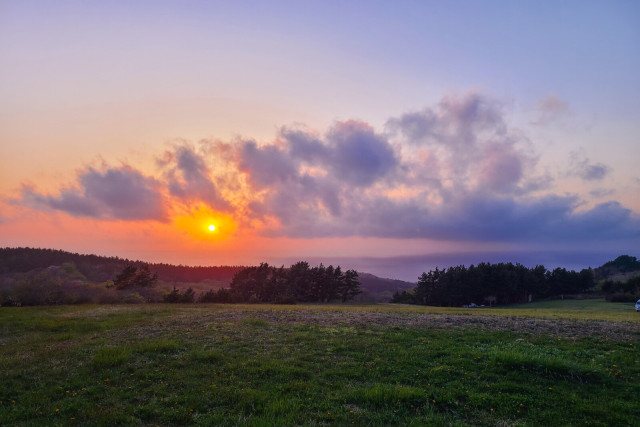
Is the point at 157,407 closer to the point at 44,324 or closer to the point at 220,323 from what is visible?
the point at 220,323

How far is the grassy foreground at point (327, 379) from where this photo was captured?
9.53 meters

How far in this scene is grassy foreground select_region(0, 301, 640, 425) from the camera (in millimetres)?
9531

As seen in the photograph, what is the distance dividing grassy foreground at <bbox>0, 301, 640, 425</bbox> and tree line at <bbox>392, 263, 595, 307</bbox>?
9098cm

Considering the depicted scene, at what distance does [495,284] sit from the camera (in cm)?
10625

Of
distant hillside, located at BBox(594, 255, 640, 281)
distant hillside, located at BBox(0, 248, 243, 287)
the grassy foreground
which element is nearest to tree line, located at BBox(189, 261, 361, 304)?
distant hillside, located at BBox(0, 248, 243, 287)

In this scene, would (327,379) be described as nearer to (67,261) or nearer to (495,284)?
(495,284)

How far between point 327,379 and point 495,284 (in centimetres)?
10863

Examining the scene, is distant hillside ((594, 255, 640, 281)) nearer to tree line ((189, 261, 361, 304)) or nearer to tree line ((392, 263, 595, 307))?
tree line ((392, 263, 595, 307))

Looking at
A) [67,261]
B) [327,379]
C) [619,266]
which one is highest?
[619,266]

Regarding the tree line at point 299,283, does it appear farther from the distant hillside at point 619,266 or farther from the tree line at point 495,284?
the distant hillside at point 619,266

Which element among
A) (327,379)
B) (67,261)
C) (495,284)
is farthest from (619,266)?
(67,261)

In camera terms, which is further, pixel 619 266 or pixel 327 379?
pixel 619 266

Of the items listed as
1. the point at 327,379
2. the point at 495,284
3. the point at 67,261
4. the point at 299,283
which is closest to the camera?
the point at 327,379

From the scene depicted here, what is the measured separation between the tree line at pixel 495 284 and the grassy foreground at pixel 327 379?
90980 millimetres
